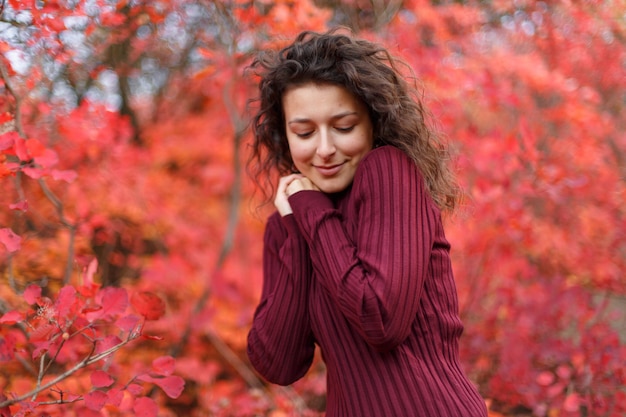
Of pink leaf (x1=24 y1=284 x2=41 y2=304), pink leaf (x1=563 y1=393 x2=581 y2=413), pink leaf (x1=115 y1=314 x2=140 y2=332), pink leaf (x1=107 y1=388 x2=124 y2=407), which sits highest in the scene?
pink leaf (x1=24 y1=284 x2=41 y2=304)

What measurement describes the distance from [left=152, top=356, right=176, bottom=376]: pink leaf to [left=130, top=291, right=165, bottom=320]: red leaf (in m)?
0.14

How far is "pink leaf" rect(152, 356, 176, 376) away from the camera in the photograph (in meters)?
1.84

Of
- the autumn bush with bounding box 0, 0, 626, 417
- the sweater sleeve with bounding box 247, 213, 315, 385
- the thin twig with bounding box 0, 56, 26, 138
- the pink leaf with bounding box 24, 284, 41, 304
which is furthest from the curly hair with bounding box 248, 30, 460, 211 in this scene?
the pink leaf with bounding box 24, 284, 41, 304

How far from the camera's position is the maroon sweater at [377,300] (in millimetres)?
1542

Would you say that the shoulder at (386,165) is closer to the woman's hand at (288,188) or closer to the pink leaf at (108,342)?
the woman's hand at (288,188)

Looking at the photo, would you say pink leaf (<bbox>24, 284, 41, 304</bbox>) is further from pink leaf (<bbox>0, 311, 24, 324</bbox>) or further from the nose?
the nose

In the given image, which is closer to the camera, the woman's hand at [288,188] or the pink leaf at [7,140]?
the pink leaf at [7,140]

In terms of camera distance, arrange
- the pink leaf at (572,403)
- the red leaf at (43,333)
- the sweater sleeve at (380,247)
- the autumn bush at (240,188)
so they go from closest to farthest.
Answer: the sweater sleeve at (380,247) → the red leaf at (43,333) → the autumn bush at (240,188) → the pink leaf at (572,403)

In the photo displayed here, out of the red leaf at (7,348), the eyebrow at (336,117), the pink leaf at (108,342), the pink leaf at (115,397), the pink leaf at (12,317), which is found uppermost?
the eyebrow at (336,117)

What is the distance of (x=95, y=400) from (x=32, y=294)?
1.14 ft

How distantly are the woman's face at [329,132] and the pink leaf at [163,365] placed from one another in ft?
2.32

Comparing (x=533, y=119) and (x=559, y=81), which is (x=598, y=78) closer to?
(x=559, y=81)

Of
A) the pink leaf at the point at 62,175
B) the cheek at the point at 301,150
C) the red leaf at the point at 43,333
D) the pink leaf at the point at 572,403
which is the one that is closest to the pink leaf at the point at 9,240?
the red leaf at the point at 43,333

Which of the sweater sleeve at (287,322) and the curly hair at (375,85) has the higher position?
the curly hair at (375,85)
